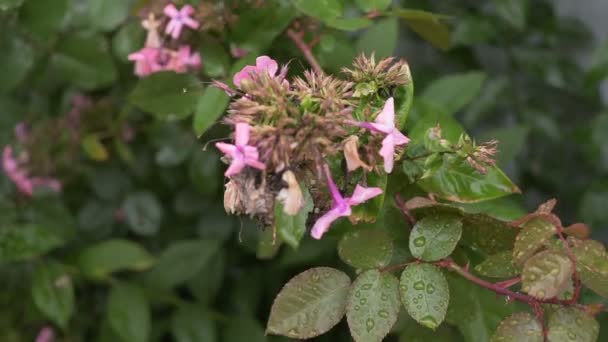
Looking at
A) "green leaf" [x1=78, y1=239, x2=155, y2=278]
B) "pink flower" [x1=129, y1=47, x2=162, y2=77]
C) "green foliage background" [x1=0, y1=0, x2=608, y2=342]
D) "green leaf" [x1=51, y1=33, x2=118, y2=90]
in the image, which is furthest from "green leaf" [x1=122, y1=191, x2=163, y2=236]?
"pink flower" [x1=129, y1=47, x2=162, y2=77]

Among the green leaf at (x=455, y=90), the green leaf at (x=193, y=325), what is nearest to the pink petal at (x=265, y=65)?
the green leaf at (x=455, y=90)

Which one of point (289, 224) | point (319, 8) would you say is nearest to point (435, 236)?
point (289, 224)

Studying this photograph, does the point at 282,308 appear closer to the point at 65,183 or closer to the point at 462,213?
the point at 462,213

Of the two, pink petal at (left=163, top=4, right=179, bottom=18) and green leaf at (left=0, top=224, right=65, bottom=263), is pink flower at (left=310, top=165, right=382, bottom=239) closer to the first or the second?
pink petal at (left=163, top=4, right=179, bottom=18)

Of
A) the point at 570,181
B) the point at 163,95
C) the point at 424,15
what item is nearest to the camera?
the point at 424,15

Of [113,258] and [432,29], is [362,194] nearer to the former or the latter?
[432,29]

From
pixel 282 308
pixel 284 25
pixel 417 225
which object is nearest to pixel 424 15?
pixel 284 25

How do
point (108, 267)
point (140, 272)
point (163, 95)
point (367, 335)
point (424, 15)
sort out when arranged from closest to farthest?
point (367, 335)
point (424, 15)
point (163, 95)
point (108, 267)
point (140, 272)
